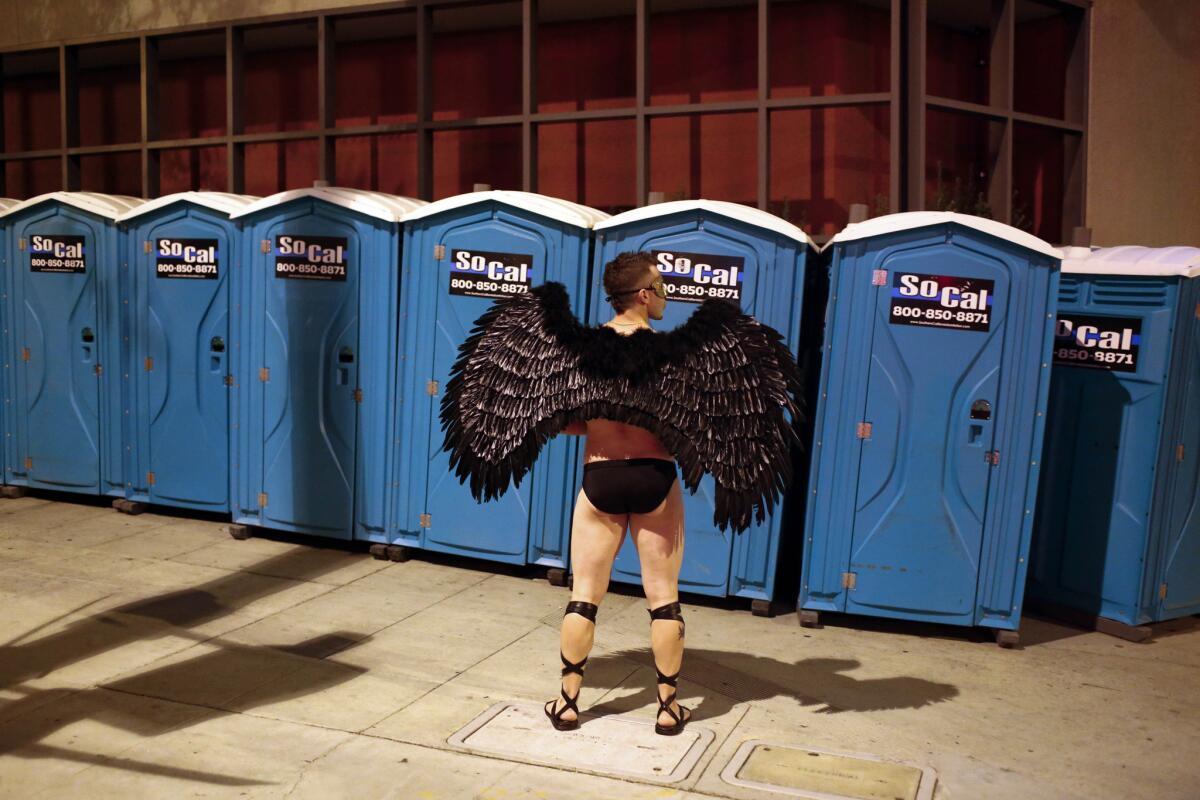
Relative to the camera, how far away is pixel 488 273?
7.49 m

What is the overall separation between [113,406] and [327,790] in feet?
18.1

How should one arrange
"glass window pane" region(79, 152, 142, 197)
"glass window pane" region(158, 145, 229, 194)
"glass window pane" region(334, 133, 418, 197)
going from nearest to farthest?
1. "glass window pane" region(334, 133, 418, 197)
2. "glass window pane" region(158, 145, 229, 194)
3. "glass window pane" region(79, 152, 142, 197)

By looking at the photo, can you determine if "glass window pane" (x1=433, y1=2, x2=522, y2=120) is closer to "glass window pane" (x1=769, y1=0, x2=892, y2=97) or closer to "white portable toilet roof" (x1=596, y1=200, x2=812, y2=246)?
"glass window pane" (x1=769, y1=0, x2=892, y2=97)

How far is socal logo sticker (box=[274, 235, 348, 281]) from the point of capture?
7.96 m

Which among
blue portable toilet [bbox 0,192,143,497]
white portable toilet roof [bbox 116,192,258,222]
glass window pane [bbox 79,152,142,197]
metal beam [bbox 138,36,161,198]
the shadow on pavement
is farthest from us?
glass window pane [bbox 79,152,142,197]

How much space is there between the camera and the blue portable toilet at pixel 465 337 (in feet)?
24.1

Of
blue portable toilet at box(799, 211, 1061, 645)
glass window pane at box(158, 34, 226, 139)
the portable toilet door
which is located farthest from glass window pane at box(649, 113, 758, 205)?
the portable toilet door

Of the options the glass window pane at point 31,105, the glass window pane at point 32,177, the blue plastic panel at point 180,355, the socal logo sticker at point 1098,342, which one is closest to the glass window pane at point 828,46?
the socal logo sticker at point 1098,342

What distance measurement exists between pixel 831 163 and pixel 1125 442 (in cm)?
401

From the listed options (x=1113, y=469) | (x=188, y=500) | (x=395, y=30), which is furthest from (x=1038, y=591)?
(x=395, y=30)

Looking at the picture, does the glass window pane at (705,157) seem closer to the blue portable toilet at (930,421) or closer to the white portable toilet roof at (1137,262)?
the white portable toilet roof at (1137,262)

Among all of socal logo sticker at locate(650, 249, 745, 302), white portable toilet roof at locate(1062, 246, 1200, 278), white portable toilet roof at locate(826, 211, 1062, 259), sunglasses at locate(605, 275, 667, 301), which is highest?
white portable toilet roof at locate(826, 211, 1062, 259)

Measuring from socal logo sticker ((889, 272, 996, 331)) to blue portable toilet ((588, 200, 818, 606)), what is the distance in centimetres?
58

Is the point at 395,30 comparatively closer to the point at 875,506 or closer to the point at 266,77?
the point at 266,77
